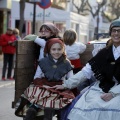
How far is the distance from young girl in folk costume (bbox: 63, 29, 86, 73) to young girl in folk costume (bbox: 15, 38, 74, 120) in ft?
3.82

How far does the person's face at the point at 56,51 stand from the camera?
570 cm

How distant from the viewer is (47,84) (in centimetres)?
558

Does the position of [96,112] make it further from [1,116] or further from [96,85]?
[1,116]

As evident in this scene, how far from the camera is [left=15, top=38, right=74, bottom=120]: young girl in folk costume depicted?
5223 millimetres

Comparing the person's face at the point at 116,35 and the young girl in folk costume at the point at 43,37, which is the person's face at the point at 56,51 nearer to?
the young girl in folk costume at the point at 43,37

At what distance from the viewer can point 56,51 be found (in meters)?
5.70

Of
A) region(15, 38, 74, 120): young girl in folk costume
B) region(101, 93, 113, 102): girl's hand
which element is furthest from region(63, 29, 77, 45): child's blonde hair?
region(101, 93, 113, 102): girl's hand

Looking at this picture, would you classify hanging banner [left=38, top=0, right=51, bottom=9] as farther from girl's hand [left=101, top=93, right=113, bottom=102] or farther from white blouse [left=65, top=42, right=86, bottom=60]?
girl's hand [left=101, top=93, right=113, bottom=102]

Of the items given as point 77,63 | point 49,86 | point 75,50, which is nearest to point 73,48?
point 75,50

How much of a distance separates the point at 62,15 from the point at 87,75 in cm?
1914

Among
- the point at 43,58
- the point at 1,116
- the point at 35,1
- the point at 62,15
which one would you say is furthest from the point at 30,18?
the point at 43,58

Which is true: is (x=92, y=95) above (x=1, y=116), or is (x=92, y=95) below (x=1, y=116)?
above

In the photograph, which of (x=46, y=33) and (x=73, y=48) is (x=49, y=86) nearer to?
(x=46, y=33)

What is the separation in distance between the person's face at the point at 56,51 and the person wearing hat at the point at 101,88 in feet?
1.57
